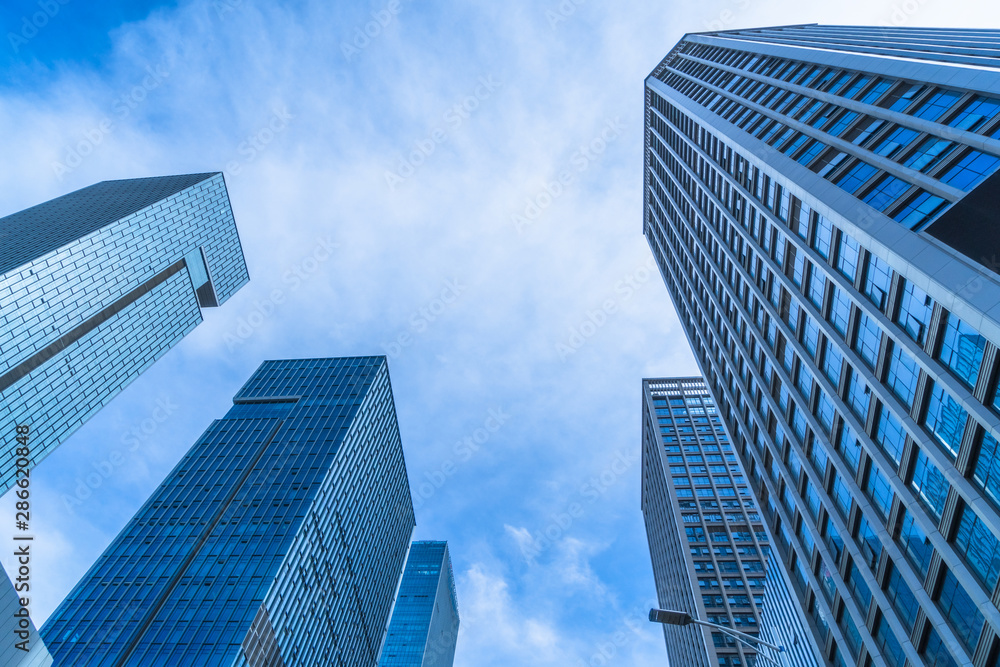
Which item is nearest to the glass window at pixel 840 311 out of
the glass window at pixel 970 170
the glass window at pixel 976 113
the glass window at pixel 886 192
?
the glass window at pixel 886 192

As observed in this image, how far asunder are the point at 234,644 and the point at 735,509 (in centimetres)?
7621

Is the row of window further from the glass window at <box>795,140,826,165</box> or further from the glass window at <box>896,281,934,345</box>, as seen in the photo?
the glass window at <box>795,140,826,165</box>

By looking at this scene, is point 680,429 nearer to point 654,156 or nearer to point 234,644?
point 654,156

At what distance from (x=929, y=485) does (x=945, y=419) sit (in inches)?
154

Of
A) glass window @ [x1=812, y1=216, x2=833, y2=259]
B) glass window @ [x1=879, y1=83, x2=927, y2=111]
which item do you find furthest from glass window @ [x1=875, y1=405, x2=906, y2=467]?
glass window @ [x1=879, y1=83, x2=927, y2=111]

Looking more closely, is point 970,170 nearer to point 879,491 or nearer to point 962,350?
point 962,350

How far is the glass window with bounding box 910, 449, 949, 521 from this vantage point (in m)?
26.3

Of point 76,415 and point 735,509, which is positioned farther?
point 735,509

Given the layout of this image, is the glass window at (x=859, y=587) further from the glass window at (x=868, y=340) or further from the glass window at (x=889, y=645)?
the glass window at (x=868, y=340)

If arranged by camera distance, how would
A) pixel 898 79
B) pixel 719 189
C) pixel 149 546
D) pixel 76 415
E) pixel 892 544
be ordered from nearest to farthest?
1. pixel 892 544
2. pixel 898 79
3. pixel 719 189
4. pixel 149 546
5. pixel 76 415

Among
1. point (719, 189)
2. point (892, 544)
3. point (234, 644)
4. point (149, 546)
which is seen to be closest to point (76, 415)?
point (149, 546)

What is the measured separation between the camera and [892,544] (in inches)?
1187

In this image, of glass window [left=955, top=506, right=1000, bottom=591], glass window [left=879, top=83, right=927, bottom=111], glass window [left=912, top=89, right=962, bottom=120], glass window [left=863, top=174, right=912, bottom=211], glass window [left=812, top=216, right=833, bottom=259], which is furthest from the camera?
glass window [left=879, top=83, right=927, bottom=111]

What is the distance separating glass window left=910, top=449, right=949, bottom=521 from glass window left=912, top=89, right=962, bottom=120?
18564 millimetres
